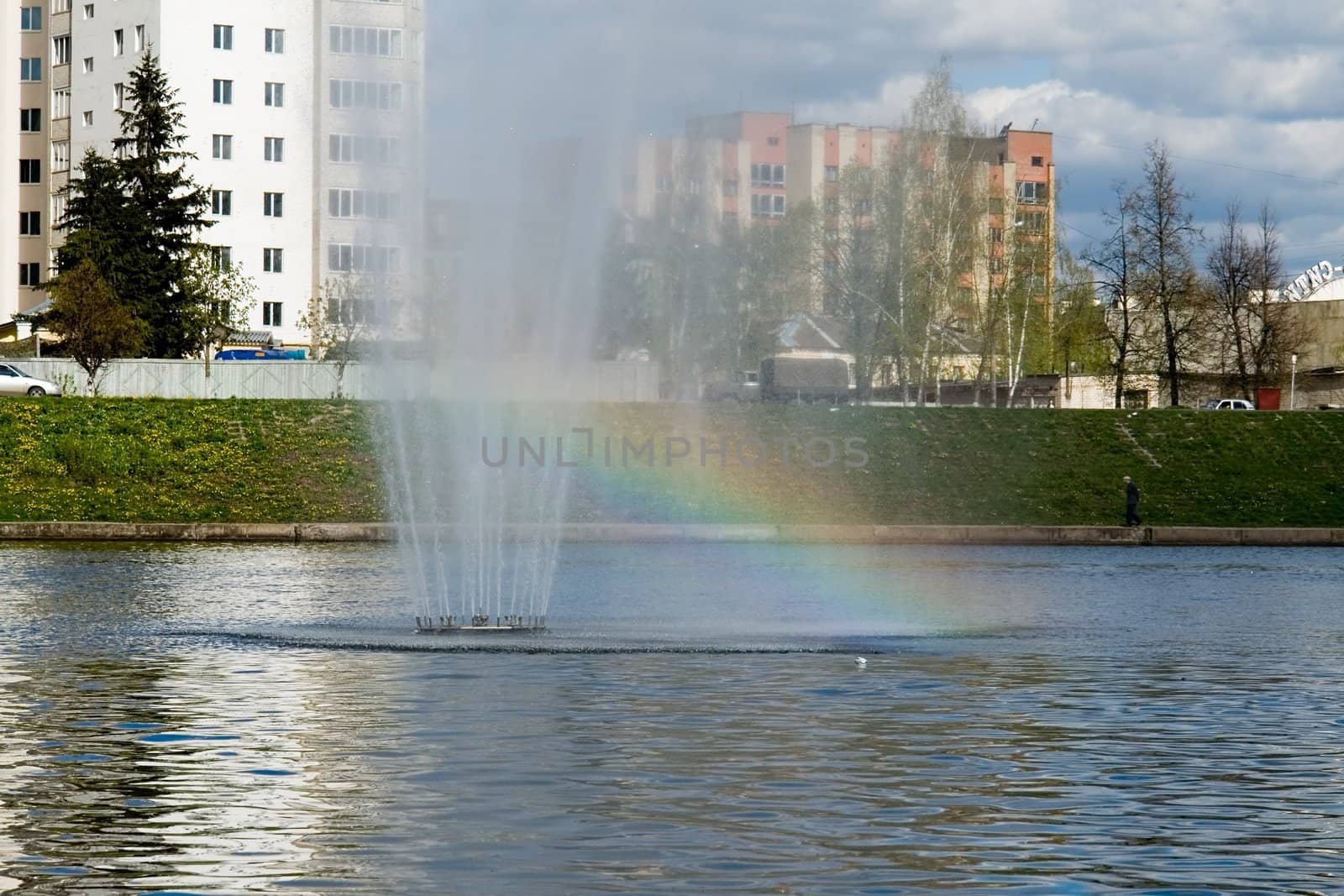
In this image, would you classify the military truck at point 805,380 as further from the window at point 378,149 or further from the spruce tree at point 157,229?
the window at point 378,149

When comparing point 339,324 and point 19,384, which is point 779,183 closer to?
point 339,324

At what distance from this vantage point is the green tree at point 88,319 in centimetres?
6494

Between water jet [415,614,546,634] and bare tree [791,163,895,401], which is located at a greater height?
bare tree [791,163,895,401]

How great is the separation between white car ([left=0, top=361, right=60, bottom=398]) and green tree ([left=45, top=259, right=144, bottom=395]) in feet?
4.43

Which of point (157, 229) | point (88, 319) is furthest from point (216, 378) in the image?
point (157, 229)

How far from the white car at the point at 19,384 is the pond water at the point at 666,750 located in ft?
150

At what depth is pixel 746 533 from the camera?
41219 mm

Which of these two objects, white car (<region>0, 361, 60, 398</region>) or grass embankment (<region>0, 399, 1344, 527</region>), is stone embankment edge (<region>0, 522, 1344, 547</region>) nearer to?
grass embankment (<region>0, 399, 1344, 527</region>)

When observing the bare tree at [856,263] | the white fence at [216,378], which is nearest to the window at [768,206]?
the bare tree at [856,263]

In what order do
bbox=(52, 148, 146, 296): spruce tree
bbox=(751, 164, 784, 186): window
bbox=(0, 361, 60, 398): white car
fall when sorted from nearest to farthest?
bbox=(0, 361, 60, 398): white car
bbox=(52, 148, 146, 296): spruce tree
bbox=(751, 164, 784, 186): window

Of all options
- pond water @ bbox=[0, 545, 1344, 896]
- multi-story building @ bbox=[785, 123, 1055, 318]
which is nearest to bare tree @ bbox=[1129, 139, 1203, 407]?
multi-story building @ bbox=[785, 123, 1055, 318]

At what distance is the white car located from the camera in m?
67.3

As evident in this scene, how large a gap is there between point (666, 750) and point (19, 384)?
61.4m

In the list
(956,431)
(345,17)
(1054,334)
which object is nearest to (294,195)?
(345,17)
